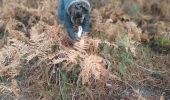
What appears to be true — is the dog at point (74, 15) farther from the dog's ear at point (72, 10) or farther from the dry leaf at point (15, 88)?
the dry leaf at point (15, 88)

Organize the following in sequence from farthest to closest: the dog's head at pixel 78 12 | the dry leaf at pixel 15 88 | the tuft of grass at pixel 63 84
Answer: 1. the dog's head at pixel 78 12
2. the tuft of grass at pixel 63 84
3. the dry leaf at pixel 15 88

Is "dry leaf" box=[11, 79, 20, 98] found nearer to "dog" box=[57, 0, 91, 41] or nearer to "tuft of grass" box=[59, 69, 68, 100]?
"tuft of grass" box=[59, 69, 68, 100]

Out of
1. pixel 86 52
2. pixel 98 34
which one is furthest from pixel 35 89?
pixel 98 34

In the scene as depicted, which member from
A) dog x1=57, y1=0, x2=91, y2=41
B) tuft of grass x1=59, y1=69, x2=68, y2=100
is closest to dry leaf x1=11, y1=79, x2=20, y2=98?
tuft of grass x1=59, y1=69, x2=68, y2=100

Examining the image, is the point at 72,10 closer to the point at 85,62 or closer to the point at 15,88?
the point at 85,62

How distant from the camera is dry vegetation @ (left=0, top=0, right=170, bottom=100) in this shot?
5.01m

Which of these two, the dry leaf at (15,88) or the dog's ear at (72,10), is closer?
the dry leaf at (15,88)

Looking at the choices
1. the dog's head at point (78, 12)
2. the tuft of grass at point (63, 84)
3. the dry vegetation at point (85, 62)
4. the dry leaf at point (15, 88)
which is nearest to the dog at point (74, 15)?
the dog's head at point (78, 12)

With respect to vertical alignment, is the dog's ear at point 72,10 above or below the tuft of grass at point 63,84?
above

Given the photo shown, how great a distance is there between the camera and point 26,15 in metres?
6.88

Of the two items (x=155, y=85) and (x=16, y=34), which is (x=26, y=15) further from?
(x=155, y=85)

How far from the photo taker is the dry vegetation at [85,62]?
5.01m

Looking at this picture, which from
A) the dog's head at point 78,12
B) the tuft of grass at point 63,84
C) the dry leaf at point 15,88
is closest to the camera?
the dry leaf at point 15,88

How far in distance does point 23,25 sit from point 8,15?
481 millimetres
